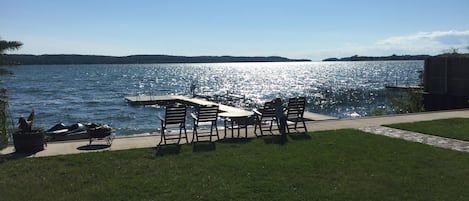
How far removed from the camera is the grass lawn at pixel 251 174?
6891 millimetres

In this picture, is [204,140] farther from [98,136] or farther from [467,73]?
[467,73]

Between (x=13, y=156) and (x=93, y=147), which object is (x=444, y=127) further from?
(x=13, y=156)

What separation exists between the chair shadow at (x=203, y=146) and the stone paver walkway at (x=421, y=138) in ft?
14.5

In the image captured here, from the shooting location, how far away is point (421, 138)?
11562 millimetres

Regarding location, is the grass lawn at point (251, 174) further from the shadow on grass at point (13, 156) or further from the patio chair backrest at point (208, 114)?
the patio chair backrest at point (208, 114)

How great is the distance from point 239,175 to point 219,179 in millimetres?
396

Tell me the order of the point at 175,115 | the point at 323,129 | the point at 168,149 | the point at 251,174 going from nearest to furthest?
the point at 251,174, the point at 168,149, the point at 175,115, the point at 323,129

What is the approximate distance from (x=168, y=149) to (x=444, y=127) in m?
7.66

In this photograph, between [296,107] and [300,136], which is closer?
[300,136]

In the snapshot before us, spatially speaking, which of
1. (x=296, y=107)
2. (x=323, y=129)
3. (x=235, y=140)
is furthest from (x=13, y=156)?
(x=323, y=129)

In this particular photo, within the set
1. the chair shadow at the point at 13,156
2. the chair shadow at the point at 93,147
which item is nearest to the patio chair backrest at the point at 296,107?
→ the chair shadow at the point at 93,147

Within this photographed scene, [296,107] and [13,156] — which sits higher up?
[296,107]

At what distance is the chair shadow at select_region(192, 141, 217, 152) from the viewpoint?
1019cm

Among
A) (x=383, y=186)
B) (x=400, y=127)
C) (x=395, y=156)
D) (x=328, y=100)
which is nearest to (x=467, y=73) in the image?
(x=400, y=127)
